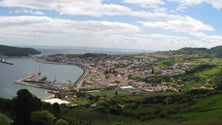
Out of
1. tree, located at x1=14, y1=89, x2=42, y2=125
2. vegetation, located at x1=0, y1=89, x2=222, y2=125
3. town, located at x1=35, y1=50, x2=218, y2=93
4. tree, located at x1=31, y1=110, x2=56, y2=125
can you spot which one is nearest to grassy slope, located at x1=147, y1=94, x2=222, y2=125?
vegetation, located at x1=0, y1=89, x2=222, y2=125

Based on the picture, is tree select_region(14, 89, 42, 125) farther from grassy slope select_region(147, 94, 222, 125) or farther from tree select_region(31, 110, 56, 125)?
grassy slope select_region(147, 94, 222, 125)

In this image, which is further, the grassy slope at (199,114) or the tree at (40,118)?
the grassy slope at (199,114)

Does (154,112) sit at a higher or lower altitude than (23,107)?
lower

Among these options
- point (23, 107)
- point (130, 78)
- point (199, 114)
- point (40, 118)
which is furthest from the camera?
point (130, 78)

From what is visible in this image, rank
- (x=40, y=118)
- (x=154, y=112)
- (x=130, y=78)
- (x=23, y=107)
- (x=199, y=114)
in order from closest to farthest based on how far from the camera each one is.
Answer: (x=40, y=118), (x=23, y=107), (x=199, y=114), (x=154, y=112), (x=130, y=78)

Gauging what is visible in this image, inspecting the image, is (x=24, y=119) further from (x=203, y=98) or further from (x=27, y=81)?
(x=27, y=81)

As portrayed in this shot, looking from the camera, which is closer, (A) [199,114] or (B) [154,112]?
(A) [199,114]

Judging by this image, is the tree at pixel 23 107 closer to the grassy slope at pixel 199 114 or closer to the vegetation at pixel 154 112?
the vegetation at pixel 154 112

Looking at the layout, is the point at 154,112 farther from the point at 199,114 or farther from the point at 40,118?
the point at 40,118

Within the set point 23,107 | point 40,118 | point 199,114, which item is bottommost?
point 199,114

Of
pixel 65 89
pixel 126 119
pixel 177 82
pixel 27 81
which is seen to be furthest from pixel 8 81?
pixel 126 119

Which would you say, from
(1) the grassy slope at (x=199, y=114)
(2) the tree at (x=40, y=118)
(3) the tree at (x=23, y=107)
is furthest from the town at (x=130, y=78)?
(3) the tree at (x=23, y=107)

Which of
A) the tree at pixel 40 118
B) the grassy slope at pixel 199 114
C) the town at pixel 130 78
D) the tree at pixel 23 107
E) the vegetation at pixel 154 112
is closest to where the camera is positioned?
the tree at pixel 40 118

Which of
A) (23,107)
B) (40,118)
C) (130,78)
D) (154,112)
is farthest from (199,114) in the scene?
(130,78)
